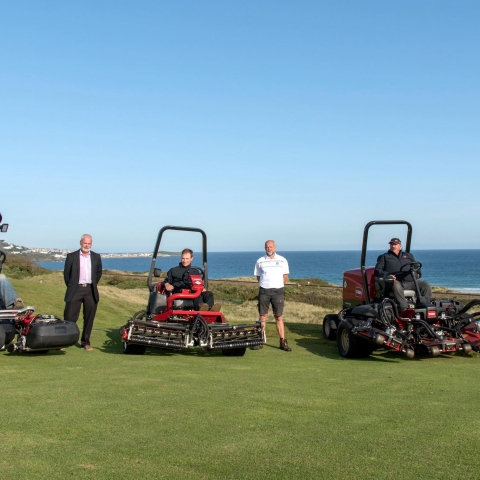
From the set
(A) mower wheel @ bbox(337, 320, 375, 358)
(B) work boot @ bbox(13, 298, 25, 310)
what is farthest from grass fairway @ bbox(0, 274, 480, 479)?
(A) mower wheel @ bbox(337, 320, 375, 358)

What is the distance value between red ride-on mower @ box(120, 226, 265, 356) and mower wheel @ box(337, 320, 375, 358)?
4.68 feet

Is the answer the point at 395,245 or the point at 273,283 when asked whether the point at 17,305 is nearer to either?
the point at 273,283

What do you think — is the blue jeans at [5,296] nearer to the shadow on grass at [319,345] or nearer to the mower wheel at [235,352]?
the mower wheel at [235,352]

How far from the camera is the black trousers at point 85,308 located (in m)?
10.7

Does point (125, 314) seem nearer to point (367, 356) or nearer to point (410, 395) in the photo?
point (367, 356)

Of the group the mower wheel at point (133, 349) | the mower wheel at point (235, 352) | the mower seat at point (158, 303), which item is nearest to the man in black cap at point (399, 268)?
the mower wheel at point (235, 352)

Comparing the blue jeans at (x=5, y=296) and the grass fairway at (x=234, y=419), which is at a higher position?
the blue jeans at (x=5, y=296)

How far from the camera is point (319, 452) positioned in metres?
4.69

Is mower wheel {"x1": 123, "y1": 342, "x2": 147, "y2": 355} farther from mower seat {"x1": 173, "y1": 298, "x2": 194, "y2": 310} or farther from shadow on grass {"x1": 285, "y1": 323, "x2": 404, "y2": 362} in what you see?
shadow on grass {"x1": 285, "y1": 323, "x2": 404, "y2": 362}

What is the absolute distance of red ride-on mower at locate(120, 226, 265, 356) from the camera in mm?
9852

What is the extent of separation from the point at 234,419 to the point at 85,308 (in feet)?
19.2

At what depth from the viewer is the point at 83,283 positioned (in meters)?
10.7

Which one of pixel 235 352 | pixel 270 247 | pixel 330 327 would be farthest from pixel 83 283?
pixel 330 327

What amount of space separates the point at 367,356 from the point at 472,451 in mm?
5983
